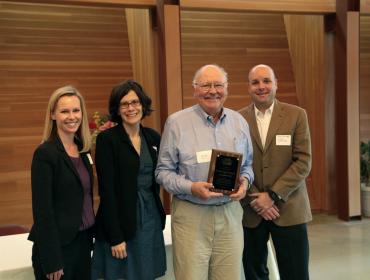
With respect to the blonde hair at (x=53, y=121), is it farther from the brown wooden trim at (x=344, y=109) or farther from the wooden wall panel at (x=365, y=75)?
the wooden wall panel at (x=365, y=75)

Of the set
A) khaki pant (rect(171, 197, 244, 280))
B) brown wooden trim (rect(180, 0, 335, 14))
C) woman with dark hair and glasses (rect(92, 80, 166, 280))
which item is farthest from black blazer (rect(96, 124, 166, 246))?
brown wooden trim (rect(180, 0, 335, 14))

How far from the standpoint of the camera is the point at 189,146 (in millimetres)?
2041

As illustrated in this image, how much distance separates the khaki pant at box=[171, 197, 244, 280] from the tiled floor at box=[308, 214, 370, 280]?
1816mm

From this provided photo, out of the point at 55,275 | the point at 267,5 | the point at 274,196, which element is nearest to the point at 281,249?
the point at 274,196

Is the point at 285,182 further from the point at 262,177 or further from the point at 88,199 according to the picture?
the point at 88,199

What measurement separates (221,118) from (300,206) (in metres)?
0.76

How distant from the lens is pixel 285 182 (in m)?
2.36

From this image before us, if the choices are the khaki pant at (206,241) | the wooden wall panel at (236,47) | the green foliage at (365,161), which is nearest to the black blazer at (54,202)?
the khaki pant at (206,241)

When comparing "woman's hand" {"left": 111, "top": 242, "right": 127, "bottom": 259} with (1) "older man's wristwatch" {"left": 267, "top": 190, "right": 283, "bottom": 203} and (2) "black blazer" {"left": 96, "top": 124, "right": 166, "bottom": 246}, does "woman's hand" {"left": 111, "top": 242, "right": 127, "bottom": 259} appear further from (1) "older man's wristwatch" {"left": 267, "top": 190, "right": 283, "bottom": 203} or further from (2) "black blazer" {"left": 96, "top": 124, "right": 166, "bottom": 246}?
(1) "older man's wristwatch" {"left": 267, "top": 190, "right": 283, "bottom": 203}

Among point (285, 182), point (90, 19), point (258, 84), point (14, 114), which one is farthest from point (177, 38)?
point (285, 182)

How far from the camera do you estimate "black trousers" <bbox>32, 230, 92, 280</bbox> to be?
1.93m

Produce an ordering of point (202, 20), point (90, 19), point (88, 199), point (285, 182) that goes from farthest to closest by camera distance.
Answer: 1. point (202, 20)
2. point (90, 19)
3. point (285, 182)
4. point (88, 199)

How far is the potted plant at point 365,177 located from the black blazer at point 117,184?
4.37 meters

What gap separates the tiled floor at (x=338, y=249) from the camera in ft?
12.0
